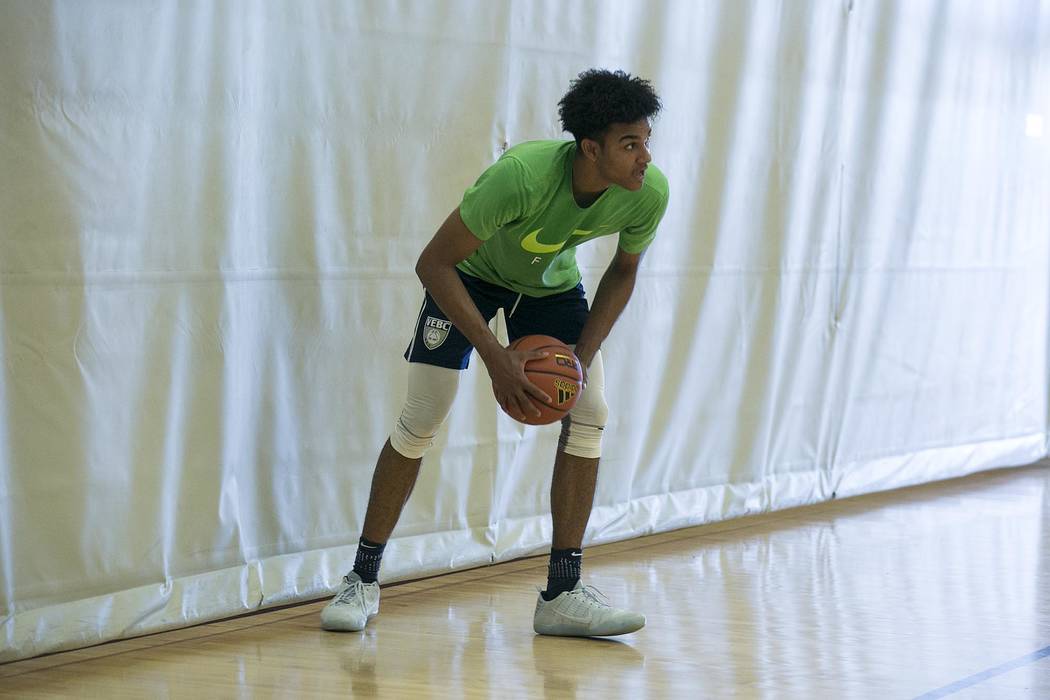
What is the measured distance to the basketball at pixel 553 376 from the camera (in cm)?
265

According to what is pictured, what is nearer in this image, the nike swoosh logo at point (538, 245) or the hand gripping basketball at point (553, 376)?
the hand gripping basketball at point (553, 376)

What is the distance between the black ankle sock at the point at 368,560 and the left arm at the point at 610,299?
659 millimetres

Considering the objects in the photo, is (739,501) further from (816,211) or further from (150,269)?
(150,269)

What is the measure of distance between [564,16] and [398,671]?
1990mm

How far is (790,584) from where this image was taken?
11.2ft

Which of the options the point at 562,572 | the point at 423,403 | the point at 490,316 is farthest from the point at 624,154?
the point at 562,572

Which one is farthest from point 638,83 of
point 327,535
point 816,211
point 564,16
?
point 816,211

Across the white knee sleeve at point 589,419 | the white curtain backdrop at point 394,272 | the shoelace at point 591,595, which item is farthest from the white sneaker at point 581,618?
the white curtain backdrop at point 394,272

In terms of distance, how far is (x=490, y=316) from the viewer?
298cm

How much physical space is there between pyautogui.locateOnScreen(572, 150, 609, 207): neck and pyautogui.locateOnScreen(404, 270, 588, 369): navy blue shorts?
29 centimetres

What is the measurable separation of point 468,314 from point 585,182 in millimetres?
374

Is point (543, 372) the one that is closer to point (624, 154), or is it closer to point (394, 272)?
point (624, 154)

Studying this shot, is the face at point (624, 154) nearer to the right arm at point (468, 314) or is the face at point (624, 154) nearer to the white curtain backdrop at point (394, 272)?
the right arm at point (468, 314)

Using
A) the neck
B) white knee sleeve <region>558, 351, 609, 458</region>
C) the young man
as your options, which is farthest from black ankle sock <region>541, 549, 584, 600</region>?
the neck
